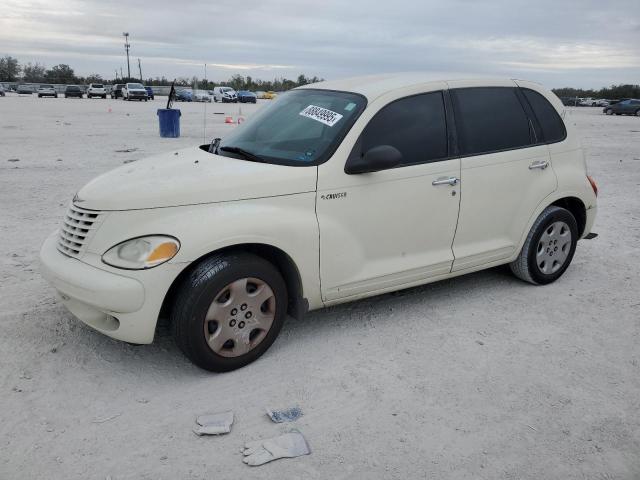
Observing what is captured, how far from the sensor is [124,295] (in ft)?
10.2

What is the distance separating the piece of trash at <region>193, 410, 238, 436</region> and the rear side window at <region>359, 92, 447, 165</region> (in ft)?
6.31

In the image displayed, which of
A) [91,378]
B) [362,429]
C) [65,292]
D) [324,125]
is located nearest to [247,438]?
[362,429]

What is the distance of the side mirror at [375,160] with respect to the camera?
3.62 metres

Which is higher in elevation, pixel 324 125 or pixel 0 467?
pixel 324 125

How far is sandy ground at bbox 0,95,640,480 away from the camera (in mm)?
2709

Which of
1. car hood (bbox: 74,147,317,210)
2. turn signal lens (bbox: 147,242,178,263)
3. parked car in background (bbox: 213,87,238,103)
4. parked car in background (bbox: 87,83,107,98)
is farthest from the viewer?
parked car in background (bbox: 87,83,107,98)

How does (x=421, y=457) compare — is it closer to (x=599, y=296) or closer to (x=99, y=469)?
(x=99, y=469)

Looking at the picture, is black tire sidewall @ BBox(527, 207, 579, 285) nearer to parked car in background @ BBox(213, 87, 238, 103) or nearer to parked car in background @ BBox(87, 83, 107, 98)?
parked car in background @ BBox(213, 87, 238, 103)

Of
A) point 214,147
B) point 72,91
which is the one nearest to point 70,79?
point 72,91

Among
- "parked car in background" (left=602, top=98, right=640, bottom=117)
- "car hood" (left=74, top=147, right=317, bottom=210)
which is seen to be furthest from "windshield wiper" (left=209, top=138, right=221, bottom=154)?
"parked car in background" (left=602, top=98, right=640, bottom=117)

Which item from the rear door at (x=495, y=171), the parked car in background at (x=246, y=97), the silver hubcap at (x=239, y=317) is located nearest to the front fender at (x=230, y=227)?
the silver hubcap at (x=239, y=317)

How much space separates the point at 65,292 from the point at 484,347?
9.09 ft

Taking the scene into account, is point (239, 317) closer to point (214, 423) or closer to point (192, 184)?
point (214, 423)

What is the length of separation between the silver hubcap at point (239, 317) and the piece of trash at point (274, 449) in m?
0.74
